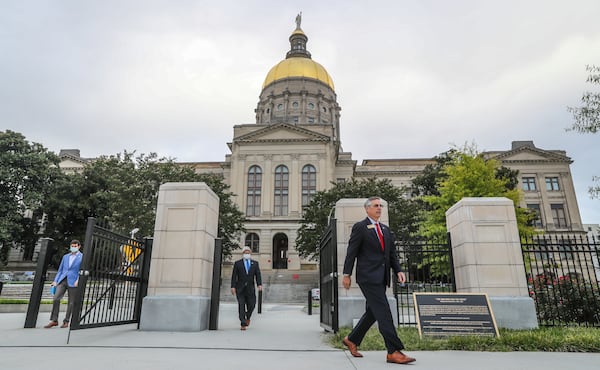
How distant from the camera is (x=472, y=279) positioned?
838 centimetres

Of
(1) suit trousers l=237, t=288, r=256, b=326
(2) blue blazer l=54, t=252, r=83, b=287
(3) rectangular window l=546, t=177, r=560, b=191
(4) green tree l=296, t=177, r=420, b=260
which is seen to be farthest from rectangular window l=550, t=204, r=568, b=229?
(2) blue blazer l=54, t=252, r=83, b=287

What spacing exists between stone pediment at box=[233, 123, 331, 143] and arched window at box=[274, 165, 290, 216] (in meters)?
3.57

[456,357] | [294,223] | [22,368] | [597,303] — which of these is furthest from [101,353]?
[294,223]

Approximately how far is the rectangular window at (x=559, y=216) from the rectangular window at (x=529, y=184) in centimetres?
317

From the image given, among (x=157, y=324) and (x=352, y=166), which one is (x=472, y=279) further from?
(x=352, y=166)

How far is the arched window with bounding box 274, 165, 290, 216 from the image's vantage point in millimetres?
47156

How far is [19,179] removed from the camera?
3500cm

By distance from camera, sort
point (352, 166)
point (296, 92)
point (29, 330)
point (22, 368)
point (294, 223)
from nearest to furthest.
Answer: point (22, 368), point (29, 330), point (294, 223), point (352, 166), point (296, 92)

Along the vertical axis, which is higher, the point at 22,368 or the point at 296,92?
the point at 296,92

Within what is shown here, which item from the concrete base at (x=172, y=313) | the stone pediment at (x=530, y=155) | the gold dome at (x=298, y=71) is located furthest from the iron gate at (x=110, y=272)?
the gold dome at (x=298, y=71)

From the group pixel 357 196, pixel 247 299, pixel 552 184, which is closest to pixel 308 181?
pixel 357 196


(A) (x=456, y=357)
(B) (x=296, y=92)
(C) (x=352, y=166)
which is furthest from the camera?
(B) (x=296, y=92)

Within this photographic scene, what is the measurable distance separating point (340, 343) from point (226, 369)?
246cm

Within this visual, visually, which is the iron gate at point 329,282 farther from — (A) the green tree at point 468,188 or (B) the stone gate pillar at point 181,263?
(A) the green tree at point 468,188
